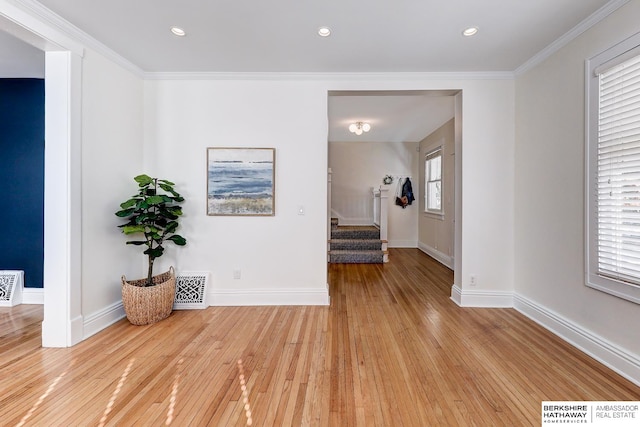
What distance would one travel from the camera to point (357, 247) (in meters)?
5.77

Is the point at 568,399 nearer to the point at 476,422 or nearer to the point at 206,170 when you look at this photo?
the point at 476,422

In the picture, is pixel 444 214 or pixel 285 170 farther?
pixel 444 214

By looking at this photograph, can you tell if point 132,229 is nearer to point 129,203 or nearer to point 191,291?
point 129,203

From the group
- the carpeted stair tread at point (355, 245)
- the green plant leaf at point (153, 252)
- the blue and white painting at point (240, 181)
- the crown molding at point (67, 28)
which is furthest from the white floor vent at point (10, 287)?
the carpeted stair tread at point (355, 245)

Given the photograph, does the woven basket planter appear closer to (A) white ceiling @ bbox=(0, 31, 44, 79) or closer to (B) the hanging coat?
(A) white ceiling @ bbox=(0, 31, 44, 79)

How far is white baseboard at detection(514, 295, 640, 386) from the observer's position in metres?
1.91

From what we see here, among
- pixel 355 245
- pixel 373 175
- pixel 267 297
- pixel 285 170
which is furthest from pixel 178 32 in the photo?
pixel 373 175

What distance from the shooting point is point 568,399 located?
171 cm

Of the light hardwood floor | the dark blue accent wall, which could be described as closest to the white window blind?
the light hardwood floor

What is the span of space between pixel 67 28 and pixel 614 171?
4.51m

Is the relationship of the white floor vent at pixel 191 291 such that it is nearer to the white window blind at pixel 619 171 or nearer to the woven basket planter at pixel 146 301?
the woven basket planter at pixel 146 301

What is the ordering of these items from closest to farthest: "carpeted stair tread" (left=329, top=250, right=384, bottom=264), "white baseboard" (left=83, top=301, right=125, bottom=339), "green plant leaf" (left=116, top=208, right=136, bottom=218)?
"white baseboard" (left=83, top=301, right=125, bottom=339) < "green plant leaf" (left=116, top=208, right=136, bottom=218) < "carpeted stair tread" (left=329, top=250, right=384, bottom=264)

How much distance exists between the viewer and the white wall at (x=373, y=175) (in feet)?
23.0

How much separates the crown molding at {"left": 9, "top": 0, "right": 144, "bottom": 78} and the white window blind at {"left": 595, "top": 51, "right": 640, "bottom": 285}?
4.31 m
